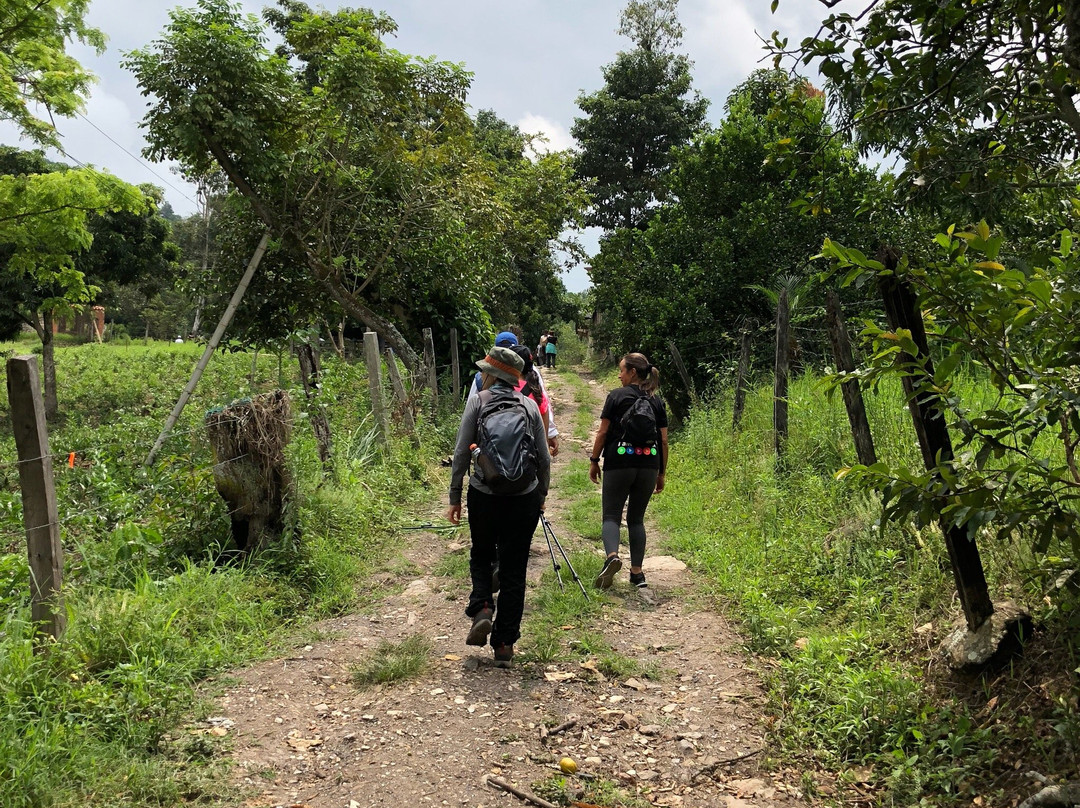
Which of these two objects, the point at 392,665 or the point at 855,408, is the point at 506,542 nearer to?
the point at 392,665

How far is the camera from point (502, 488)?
13.9ft

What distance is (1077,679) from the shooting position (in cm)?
307

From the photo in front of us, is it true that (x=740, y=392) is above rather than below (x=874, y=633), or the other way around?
above

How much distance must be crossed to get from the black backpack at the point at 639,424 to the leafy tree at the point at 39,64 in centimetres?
980

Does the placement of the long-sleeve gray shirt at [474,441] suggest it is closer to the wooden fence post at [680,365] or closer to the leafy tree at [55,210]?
the wooden fence post at [680,365]

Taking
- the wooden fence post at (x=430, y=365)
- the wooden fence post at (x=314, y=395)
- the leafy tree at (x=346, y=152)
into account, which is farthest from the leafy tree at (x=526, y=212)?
the wooden fence post at (x=314, y=395)

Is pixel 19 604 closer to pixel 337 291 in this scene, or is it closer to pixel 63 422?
pixel 337 291

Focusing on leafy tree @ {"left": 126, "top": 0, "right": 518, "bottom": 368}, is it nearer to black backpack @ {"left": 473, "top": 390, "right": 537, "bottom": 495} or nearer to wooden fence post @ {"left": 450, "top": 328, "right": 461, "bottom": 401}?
wooden fence post @ {"left": 450, "top": 328, "right": 461, "bottom": 401}

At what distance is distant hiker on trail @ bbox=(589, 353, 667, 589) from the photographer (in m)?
5.55

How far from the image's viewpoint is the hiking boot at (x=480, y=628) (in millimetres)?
4417

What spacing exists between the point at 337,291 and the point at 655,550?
714 cm

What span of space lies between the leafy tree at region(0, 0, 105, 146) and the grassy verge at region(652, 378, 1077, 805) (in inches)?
427

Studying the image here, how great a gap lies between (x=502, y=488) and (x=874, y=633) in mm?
2260

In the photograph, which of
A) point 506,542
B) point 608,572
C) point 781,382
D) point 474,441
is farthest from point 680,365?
point 506,542
